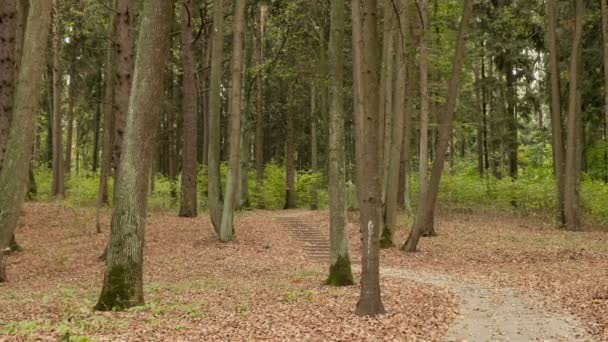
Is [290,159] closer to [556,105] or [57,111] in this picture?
[57,111]

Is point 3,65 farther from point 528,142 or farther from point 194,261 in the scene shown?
point 528,142

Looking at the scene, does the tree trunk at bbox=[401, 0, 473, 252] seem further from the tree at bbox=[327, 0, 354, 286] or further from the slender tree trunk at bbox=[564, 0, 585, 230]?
the slender tree trunk at bbox=[564, 0, 585, 230]

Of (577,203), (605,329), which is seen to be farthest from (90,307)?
(577,203)

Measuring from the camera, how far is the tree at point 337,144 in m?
10.1

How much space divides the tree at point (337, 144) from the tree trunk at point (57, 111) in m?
13.6

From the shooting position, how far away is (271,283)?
11.1 metres

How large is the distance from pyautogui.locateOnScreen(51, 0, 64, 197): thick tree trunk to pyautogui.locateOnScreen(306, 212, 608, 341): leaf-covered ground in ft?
39.4

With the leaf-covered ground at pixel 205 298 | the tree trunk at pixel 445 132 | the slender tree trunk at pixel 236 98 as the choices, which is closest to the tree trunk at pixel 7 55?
the leaf-covered ground at pixel 205 298

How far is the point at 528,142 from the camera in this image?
134 feet

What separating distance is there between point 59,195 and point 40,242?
1083cm

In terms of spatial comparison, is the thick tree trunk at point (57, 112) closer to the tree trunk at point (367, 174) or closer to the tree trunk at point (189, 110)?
the tree trunk at point (189, 110)

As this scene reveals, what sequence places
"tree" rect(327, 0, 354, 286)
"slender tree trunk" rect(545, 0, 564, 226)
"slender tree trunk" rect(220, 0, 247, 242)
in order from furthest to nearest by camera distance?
"slender tree trunk" rect(545, 0, 564, 226)
"slender tree trunk" rect(220, 0, 247, 242)
"tree" rect(327, 0, 354, 286)

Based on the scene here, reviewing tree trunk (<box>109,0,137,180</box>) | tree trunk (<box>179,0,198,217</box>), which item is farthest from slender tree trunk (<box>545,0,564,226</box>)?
tree trunk (<box>109,0,137,180</box>)

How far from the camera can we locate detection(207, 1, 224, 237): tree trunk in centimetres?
1534
